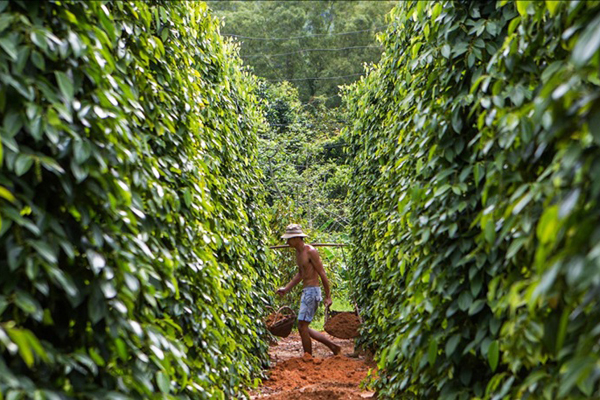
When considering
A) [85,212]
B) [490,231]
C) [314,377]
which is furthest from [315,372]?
[85,212]

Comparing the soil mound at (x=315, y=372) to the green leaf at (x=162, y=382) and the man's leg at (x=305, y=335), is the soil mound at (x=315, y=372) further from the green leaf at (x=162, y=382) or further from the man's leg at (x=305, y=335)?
the green leaf at (x=162, y=382)

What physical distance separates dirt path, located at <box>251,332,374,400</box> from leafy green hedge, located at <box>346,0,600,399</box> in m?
1.33

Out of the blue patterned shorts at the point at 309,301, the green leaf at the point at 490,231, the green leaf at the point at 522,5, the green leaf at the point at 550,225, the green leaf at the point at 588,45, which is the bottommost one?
the blue patterned shorts at the point at 309,301

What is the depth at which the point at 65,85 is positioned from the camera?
1922mm

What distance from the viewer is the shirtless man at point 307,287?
7996 mm

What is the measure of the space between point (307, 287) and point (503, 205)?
244 inches

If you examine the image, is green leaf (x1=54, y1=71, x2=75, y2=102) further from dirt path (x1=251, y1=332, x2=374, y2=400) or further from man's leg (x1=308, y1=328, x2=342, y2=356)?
man's leg (x1=308, y1=328, x2=342, y2=356)

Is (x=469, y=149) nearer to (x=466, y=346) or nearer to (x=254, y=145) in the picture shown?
(x=466, y=346)

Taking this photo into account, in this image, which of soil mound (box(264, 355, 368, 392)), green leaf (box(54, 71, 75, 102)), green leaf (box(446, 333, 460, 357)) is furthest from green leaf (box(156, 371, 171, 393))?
soil mound (box(264, 355, 368, 392))

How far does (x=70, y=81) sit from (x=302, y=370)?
571 centimetres

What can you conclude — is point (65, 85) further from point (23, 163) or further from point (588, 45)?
point (588, 45)

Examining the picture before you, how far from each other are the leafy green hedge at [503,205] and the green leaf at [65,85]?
1390 millimetres

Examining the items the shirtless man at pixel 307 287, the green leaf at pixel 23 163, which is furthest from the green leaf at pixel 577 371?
the shirtless man at pixel 307 287

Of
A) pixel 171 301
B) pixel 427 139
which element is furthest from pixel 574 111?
pixel 171 301
